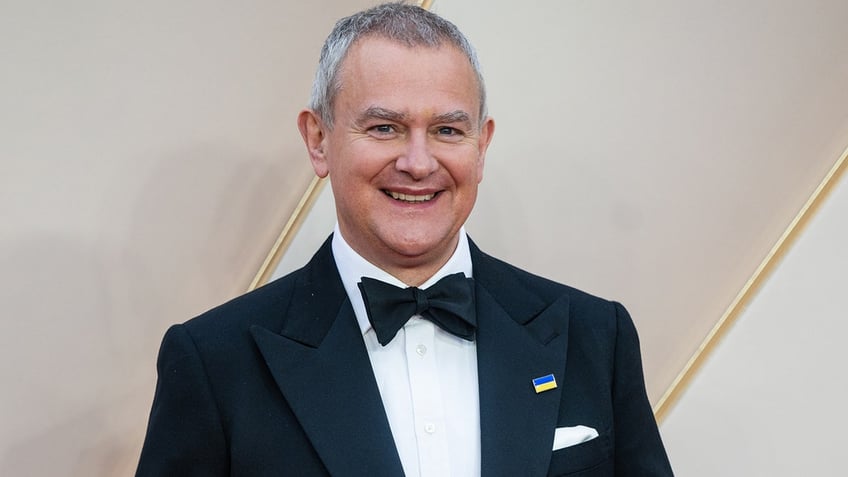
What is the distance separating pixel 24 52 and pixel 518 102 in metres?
0.90

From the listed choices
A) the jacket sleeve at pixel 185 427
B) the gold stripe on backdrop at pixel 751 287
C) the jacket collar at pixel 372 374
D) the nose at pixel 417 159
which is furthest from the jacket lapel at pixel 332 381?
the gold stripe on backdrop at pixel 751 287

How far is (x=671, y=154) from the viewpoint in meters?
2.09

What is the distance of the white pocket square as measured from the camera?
1.57 m

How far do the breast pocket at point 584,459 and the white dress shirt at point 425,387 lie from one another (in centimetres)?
12

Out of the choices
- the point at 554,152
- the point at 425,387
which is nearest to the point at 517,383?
the point at 425,387

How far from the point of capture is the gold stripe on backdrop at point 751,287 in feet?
6.78

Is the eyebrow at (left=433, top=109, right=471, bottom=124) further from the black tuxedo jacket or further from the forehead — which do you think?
the black tuxedo jacket

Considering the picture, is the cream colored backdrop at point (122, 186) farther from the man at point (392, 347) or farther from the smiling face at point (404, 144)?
the smiling face at point (404, 144)

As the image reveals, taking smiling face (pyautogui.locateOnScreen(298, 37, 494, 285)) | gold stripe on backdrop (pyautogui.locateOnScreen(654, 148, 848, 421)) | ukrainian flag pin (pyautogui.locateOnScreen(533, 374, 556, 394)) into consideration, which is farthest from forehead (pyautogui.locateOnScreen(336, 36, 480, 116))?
gold stripe on backdrop (pyautogui.locateOnScreen(654, 148, 848, 421))

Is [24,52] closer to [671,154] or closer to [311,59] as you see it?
[311,59]

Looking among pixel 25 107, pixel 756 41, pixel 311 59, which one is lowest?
pixel 25 107

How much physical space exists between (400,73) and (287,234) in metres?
0.64

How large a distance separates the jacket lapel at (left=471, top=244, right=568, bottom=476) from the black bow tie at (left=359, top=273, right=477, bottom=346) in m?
0.06

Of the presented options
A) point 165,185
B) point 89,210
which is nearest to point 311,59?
point 165,185
